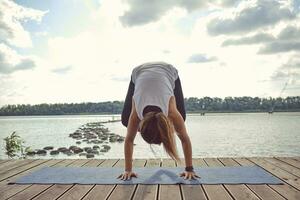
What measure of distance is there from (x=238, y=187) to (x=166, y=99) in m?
1.21

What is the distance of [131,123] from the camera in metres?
3.62

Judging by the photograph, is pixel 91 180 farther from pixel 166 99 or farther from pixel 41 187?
pixel 166 99

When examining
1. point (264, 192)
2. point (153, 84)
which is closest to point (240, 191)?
point (264, 192)

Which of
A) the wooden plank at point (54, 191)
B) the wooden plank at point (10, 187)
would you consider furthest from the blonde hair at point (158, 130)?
the wooden plank at point (10, 187)

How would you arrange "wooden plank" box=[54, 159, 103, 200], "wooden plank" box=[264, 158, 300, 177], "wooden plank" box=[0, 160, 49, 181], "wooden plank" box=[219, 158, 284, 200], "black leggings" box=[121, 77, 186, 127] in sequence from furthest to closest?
"black leggings" box=[121, 77, 186, 127] < "wooden plank" box=[0, 160, 49, 181] < "wooden plank" box=[264, 158, 300, 177] < "wooden plank" box=[54, 159, 103, 200] < "wooden plank" box=[219, 158, 284, 200]

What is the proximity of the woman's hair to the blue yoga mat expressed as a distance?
46 cm

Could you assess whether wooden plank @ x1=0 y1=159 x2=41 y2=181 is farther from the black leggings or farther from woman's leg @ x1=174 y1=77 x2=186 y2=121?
woman's leg @ x1=174 y1=77 x2=186 y2=121

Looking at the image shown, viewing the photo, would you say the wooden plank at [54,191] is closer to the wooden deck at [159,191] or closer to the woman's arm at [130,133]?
the wooden deck at [159,191]

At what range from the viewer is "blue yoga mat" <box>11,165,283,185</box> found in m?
3.45

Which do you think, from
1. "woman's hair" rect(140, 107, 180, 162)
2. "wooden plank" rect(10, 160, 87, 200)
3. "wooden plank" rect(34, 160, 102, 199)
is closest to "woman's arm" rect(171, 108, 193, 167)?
"woman's hair" rect(140, 107, 180, 162)

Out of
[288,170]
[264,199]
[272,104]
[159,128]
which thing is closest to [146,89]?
[159,128]

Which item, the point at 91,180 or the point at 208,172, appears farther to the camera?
the point at 208,172

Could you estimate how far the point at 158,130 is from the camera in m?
3.20

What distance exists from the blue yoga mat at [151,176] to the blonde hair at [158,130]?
47cm
